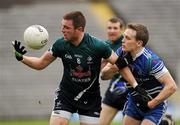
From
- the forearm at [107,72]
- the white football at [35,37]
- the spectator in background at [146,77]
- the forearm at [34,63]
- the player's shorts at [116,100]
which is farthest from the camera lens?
the player's shorts at [116,100]

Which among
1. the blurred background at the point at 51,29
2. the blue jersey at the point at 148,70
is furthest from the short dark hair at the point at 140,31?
the blurred background at the point at 51,29

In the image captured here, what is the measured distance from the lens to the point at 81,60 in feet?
31.6

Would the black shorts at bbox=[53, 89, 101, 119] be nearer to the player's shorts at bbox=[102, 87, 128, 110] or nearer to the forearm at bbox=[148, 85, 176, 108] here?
the forearm at bbox=[148, 85, 176, 108]

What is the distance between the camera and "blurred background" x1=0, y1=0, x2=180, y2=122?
68.3 ft

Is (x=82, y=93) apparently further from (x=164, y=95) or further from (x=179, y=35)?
(x=179, y=35)

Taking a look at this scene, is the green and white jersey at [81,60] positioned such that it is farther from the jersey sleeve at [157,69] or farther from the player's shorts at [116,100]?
the player's shorts at [116,100]

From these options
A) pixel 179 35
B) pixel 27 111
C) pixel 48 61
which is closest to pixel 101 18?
pixel 179 35

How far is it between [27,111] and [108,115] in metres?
8.47

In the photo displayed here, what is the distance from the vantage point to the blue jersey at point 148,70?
9.76 meters

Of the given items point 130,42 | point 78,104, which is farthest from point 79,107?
point 130,42

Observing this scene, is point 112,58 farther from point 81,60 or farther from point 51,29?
point 51,29

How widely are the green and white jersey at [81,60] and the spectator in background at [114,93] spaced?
7.14 feet

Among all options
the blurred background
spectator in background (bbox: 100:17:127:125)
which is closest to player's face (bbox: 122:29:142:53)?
spectator in background (bbox: 100:17:127:125)

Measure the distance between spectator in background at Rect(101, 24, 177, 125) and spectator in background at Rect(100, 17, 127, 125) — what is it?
188 centimetres
